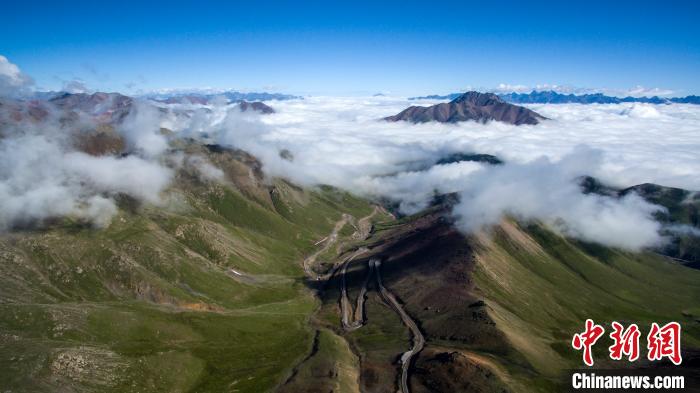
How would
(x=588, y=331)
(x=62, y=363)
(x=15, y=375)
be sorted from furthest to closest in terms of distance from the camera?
(x=62, y=363) < (x=15, y=375) < (x=588, y=331)

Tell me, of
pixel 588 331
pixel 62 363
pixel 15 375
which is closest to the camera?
pixel 588 331

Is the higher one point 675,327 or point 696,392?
point 675,327

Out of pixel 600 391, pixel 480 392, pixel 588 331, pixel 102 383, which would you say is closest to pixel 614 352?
pixel 588 331

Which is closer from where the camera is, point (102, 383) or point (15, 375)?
point (15, 375)

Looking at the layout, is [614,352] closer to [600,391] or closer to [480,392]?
[600,391]

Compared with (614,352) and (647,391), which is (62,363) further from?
(647,391)

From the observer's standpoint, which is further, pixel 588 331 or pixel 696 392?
pixel 696 392

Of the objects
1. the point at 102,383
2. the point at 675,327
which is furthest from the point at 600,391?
the point at 102,383

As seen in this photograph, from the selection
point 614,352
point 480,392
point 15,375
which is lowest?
point 480,392

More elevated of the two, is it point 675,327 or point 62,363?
point 675,327
